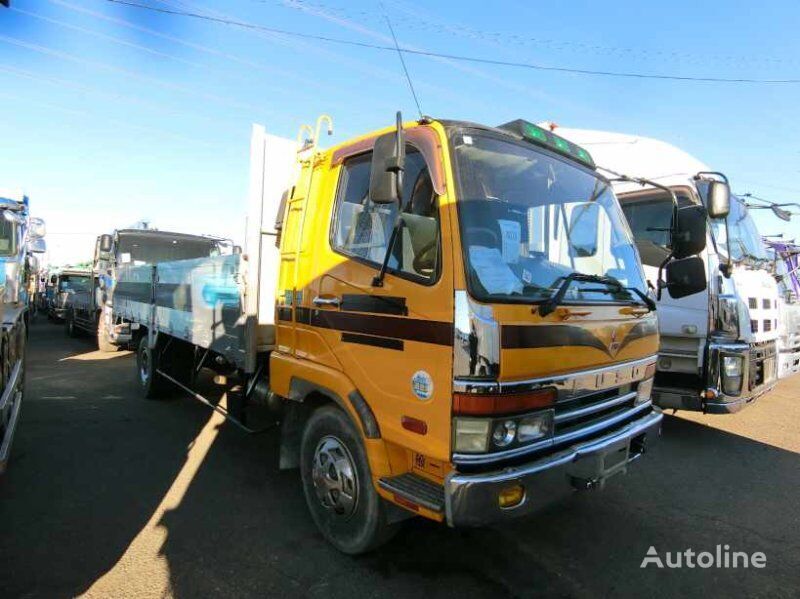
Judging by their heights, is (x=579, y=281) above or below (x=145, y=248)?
below

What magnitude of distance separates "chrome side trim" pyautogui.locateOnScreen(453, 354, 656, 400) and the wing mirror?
2.60 ft

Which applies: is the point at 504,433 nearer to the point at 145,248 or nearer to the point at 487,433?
the point at 487,433

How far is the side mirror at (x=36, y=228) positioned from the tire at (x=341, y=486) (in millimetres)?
6787

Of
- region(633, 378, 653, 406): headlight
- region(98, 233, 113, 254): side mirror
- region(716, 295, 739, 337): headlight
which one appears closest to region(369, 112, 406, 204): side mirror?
region(633, 378, 653, 406): headlight

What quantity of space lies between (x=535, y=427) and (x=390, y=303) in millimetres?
950

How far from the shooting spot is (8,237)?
22.9 ft

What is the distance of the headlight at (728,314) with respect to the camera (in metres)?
4.86

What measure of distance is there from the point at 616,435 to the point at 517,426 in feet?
2.84

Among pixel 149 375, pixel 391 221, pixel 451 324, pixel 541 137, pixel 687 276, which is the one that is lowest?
pixel 149 375

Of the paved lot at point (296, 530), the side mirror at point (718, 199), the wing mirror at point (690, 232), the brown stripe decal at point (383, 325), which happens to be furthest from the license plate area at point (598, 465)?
the side mirror at point (718, 199)

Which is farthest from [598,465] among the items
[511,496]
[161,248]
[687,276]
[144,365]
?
[161,248]

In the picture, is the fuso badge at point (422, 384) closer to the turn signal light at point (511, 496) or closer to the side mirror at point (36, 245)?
the turn signal light at point (511, 496)

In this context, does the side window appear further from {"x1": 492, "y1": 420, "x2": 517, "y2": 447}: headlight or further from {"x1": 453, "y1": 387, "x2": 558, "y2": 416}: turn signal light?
{"x1": 492, "y1": 420, "x2": 517, "y2": 447}: headlight

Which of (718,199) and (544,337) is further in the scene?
(718,199)
